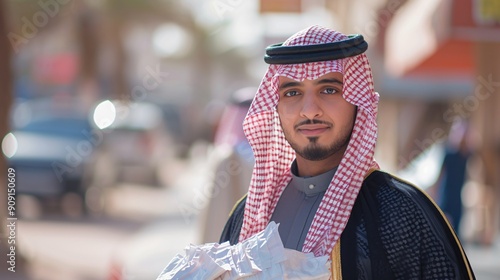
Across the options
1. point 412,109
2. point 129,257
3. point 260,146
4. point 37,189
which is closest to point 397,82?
point 412,109

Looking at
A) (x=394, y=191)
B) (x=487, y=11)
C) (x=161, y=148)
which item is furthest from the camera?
(x=161, y=148)

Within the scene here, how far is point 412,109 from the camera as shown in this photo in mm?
26406

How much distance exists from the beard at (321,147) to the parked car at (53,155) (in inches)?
479

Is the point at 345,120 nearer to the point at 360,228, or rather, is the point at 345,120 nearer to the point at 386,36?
the point at 360,228

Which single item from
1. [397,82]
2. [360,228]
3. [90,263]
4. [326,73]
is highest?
[397,82]

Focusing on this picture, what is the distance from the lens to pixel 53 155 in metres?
16.5

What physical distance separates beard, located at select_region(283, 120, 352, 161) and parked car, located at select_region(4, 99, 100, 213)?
12.2 meters

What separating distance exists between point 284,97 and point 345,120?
0.22m

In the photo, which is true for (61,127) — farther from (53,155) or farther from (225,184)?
(225,184)

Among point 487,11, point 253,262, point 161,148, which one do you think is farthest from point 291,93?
point 161,148

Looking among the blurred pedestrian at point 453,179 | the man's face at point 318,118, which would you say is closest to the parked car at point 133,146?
the blurred pedestrian at point 453,179

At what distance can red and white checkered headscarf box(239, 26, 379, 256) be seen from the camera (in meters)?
3.02

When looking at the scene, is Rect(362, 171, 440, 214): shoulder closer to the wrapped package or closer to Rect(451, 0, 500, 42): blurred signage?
the wrapped package

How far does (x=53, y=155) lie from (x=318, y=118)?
13862mm
